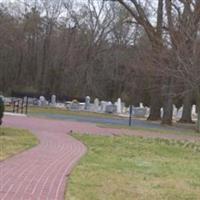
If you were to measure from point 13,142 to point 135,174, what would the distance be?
618cm

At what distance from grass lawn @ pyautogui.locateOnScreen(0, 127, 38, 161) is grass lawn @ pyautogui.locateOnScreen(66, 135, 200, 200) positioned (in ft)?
5.36

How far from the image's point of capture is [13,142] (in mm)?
16469

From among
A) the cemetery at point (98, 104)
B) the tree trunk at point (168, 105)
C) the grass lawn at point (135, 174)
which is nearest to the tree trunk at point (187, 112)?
the cemetery at point (98, 104)

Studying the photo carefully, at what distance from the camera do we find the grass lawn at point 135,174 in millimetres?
8695

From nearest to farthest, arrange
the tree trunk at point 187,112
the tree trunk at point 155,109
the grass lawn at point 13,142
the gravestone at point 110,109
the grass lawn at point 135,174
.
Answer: the grass lawn at point 135,174 < the grass lawn at point 13,142 < the tree trunk at point 155,109 < the tree trunk at point 187,112 < the gravestone at point 110,109

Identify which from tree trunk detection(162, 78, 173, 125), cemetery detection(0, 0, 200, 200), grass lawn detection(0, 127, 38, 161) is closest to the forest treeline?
cemetery detection(0, 0, 200, 200)

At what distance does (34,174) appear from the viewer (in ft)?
33.4

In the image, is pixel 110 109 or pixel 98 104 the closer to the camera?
pixel 110 109

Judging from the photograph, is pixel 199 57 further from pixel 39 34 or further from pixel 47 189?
pixel 39 34

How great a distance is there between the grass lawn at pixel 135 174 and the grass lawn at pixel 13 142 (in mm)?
1635

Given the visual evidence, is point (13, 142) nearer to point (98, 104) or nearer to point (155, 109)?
point (155, 109)

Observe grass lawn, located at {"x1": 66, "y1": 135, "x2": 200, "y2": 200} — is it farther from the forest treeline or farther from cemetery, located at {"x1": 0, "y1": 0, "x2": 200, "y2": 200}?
the forest treeline

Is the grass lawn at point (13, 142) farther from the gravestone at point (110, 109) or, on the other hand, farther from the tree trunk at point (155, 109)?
the gravestone at point (110, 109)

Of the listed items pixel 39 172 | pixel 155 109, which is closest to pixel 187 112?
pixel 155 109
